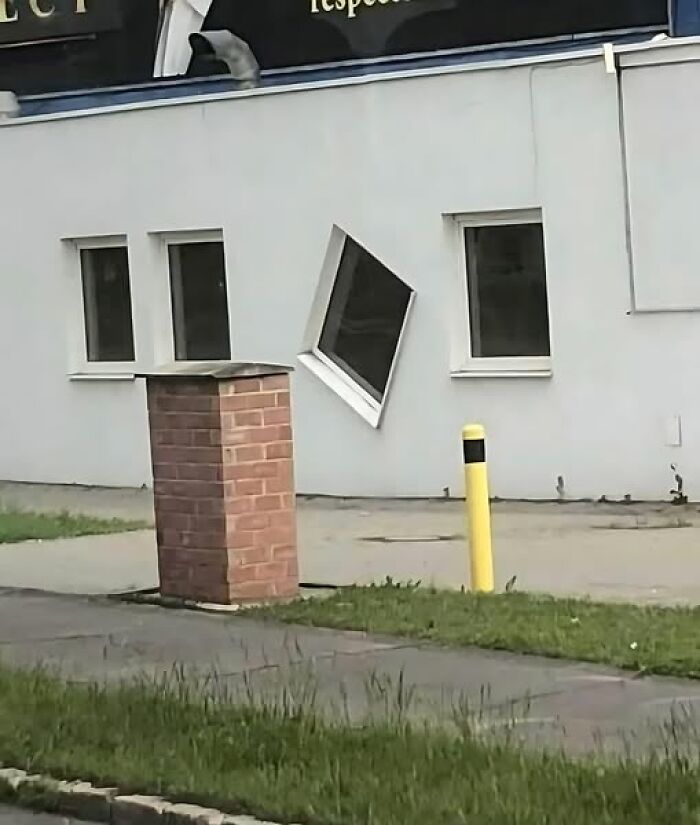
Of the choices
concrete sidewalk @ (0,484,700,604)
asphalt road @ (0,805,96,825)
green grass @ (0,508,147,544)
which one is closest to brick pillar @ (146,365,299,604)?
concrete sidewalk @ (0,484,700,604)

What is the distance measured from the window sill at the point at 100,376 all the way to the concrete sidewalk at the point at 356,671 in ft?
24.1

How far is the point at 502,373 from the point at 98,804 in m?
9.09

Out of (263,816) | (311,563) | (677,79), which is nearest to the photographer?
(263,816)

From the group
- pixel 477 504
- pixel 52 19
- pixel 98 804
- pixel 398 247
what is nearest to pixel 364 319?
pixel 398 247

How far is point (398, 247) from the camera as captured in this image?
1630 cm

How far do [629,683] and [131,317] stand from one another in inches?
425

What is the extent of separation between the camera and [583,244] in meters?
15.1

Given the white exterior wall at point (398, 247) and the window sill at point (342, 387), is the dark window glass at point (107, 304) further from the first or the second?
the window sill at point (342, 387)

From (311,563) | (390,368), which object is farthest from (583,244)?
(311,563)

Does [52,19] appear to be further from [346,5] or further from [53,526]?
[53,526]

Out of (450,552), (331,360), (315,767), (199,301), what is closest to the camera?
(315,767)

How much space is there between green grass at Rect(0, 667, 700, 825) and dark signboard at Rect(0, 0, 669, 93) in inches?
346

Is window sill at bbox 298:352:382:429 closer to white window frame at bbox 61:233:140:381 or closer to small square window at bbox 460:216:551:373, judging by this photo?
small square window at bbox 460:216:551:373

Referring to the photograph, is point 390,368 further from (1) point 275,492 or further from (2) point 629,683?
(2) point 629,683
